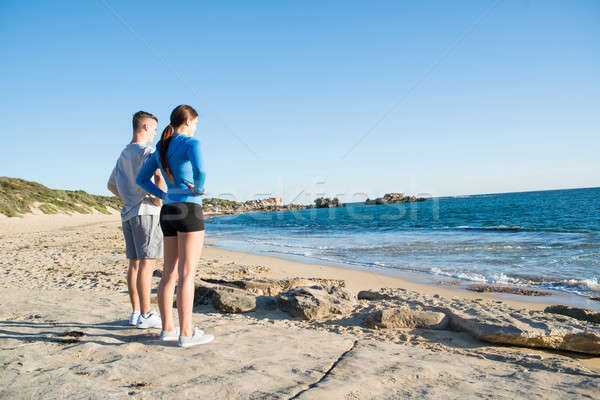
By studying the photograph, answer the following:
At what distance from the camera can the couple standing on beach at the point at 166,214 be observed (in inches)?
103

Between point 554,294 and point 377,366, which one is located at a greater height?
point 377,366

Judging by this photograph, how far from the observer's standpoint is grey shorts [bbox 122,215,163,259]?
3102 millimetres

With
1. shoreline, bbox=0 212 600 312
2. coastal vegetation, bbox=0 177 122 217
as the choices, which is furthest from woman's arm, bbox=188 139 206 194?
coastal vegetation, bbox=0 177 122 217

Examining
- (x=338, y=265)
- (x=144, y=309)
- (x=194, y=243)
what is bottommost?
(x=338, y=265)

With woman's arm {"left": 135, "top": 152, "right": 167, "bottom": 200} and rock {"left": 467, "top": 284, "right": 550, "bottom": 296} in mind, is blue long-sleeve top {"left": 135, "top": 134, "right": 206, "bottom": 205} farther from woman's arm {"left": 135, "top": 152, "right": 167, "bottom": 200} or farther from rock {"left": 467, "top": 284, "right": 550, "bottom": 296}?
rock {"left": 467, "top": 284, "right": 550, "bottom": 296}

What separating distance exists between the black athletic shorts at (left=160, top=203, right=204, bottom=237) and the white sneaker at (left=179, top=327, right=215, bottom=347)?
2.69 feet

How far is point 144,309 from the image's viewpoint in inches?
125

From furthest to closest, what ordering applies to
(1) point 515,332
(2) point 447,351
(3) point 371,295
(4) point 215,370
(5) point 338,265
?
(5) point 338,265 → (3) point 371,295 → (1) point 515,332 → (2) point 447,351 → (4) point 215,370

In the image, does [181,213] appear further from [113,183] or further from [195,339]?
[113,183]

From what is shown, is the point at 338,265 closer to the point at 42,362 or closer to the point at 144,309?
the point at 144,309

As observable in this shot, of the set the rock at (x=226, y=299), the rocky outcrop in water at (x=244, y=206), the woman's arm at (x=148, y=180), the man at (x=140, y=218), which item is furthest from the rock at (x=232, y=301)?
the rocky outcrop in water at (x=244, y=206)

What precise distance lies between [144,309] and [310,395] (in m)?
1.89

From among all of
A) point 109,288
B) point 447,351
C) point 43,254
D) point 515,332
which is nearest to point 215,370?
point 447,351

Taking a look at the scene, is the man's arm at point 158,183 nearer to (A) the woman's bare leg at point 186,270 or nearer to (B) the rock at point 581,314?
(A) the woman's bare leg at point 186,270
